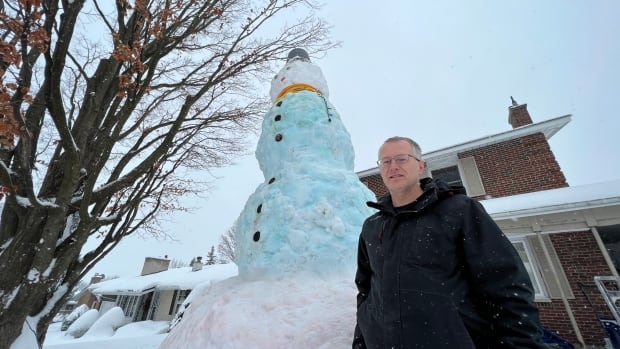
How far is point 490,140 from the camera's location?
8.98 metres

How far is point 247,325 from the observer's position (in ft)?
6.89

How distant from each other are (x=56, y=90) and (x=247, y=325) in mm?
3026

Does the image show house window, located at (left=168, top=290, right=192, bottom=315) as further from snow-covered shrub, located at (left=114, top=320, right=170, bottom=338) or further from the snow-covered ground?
snow-covered shrub, located at (left=114, top=320, right=170, bottom=338)

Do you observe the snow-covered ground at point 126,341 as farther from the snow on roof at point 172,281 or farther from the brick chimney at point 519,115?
the brick chimney at point 519,115

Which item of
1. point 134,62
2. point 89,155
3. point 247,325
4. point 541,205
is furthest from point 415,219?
point 541,205

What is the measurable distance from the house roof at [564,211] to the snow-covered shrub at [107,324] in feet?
61.7

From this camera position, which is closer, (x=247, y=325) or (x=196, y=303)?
(x=247, y=325)

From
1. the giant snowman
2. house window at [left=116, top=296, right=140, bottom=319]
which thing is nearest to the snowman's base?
the giant snowman

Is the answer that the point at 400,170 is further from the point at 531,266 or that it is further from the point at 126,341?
the point at 126,341

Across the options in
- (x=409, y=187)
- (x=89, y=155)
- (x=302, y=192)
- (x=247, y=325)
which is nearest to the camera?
(x=409, y=187)

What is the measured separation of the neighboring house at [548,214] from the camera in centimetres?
574

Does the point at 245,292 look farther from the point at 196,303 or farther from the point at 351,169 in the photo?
the point at 351,169

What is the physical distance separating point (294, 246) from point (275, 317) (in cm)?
75

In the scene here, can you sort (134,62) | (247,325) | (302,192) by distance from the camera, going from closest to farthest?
(247,325) < (302,192) < (134,62)
